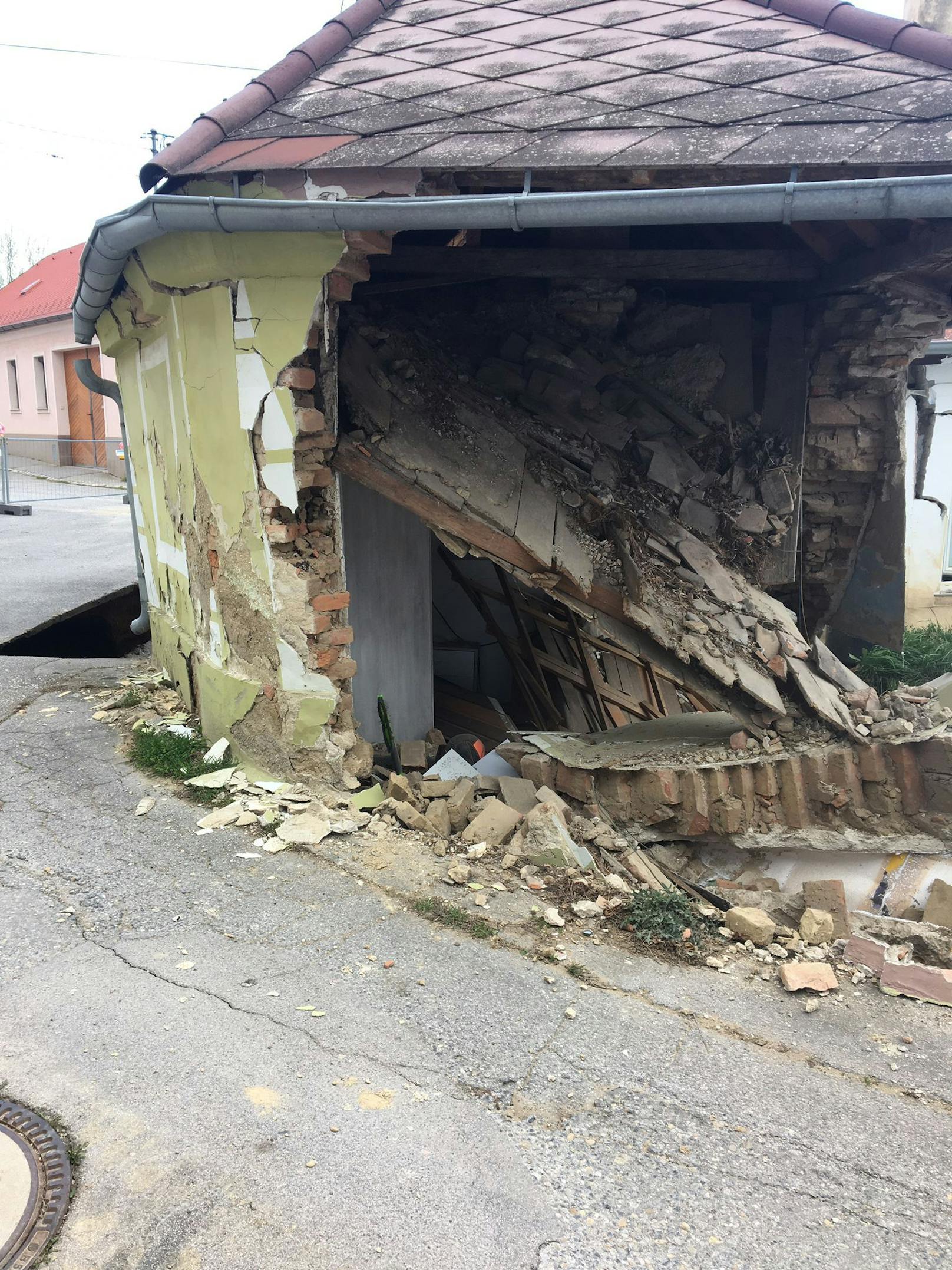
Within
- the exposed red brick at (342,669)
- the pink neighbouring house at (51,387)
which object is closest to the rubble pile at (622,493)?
the exposed red brick at (342,669)

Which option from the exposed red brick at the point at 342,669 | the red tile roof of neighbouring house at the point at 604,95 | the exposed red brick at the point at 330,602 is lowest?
the exposed red brick at the point at 342,669

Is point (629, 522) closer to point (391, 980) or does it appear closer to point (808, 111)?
point (808, 111)

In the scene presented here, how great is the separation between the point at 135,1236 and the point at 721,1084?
5.79ft

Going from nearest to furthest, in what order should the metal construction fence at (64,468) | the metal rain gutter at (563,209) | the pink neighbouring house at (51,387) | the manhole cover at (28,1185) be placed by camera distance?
the manhole cover at (28,1185) < the metal rain gutter at (563,209) < the metal construction fence at (64,468) < the pink neighbouring house at (51,387)

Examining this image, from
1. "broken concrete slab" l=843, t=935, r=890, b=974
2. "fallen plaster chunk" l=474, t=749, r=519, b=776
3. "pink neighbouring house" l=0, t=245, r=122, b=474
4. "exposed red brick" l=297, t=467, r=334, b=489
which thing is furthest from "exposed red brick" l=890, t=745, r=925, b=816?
"pink neighbouring house" l=0, t=245, r=122, b=474

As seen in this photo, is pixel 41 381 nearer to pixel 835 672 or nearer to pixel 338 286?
pixel 338 286

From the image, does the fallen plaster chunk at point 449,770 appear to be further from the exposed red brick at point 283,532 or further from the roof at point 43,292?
the roof at point 43,292

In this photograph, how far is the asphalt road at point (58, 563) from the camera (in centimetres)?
857

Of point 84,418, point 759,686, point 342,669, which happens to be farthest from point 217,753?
point 84,418

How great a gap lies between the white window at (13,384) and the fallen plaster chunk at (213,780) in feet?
88.0

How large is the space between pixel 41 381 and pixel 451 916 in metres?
27.4

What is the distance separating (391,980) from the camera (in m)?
3.23

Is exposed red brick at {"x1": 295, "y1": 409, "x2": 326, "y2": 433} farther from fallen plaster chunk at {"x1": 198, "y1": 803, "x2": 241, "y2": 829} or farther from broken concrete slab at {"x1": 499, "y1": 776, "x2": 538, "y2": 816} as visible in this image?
broken concrete slab at {"x1": 499, "y1": 776, "x2": 538, "y2": 816}

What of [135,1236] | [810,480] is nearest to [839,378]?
[810,480]
